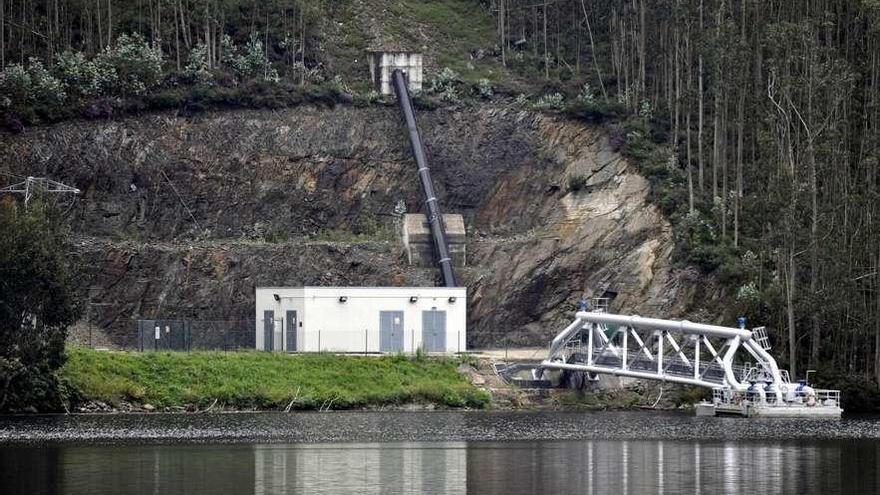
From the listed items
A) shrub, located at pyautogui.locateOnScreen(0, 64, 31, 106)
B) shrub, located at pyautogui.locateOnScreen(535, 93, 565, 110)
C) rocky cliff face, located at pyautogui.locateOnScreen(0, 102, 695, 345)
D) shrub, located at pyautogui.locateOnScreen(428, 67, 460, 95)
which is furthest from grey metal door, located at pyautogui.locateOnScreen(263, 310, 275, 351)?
shrub, located at pyautogui.locateOnScreen(535, 93, 565, 110)

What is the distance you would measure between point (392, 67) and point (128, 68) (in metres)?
17.5

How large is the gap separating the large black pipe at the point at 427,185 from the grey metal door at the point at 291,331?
10.7 m

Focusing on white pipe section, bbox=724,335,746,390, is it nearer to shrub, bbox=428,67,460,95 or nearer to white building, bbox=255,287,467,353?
white building, bbox=255,287,467,353

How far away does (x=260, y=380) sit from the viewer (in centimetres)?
9819

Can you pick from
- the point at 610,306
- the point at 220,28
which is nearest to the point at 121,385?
the point at 610,306

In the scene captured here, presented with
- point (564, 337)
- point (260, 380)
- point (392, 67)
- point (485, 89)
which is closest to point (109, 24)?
point (392, 67)

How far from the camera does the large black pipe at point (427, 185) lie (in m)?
116

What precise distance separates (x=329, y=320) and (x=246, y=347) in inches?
223

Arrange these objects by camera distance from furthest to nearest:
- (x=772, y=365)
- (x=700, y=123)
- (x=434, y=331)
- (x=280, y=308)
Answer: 1. (x=700, y=123)
2. (x=280, y=308)
3. (x=434, y=331)
4. (x=772, y=365)

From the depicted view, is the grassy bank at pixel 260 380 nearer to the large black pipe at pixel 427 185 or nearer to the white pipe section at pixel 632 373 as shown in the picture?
the white pipe section at pixel 632 373

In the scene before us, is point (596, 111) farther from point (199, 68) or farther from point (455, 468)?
point (455, 468)

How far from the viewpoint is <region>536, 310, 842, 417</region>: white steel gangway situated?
311ft

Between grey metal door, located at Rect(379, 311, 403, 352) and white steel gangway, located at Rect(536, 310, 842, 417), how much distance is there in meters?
9.04

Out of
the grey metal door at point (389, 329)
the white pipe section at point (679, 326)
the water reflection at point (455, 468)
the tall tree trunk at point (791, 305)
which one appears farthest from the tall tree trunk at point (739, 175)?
the water reflection at point (455, 468)
